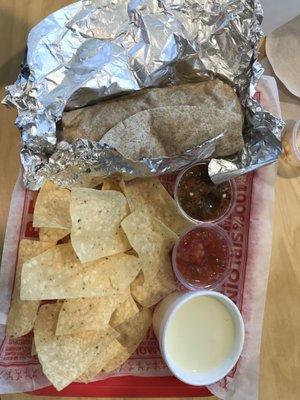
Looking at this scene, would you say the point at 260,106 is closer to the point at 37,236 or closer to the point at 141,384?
the point at 37,236

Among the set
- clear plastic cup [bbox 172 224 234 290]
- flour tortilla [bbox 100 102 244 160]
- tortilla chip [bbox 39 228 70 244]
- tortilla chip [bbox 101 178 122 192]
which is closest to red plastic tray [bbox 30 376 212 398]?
clear plastic cup [bbox 172 224 234 290]

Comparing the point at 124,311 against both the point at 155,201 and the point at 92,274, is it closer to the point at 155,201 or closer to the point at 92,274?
the point at 92,274

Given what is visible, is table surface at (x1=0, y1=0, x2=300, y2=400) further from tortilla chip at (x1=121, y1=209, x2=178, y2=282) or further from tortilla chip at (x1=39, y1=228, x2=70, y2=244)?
tortilla chip at (x1=39, y1=228, x2=70, y2=244)

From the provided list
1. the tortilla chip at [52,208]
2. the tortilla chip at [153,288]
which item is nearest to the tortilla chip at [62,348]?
the tortilla chip at [153,288]

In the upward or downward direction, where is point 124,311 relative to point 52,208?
downward

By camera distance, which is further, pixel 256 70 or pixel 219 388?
pixel 219 388

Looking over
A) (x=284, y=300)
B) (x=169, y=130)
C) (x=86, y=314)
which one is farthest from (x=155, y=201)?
(x=284, y=300)

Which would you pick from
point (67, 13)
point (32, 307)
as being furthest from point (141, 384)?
point (67, 13)
